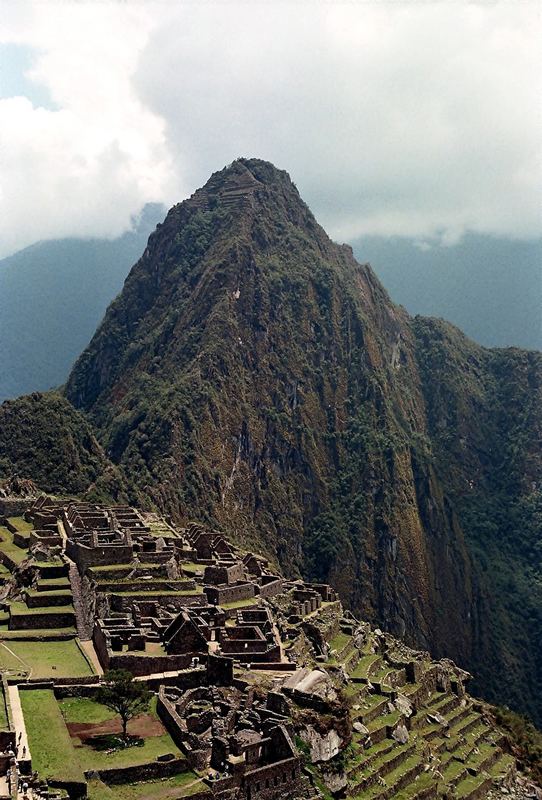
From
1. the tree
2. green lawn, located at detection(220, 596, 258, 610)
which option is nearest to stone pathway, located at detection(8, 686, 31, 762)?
the tree

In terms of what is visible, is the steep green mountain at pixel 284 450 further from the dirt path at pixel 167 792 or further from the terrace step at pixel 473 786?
the dirt path at pixel 167 792

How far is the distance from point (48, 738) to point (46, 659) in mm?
9804

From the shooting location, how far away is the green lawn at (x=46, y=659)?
120 feet

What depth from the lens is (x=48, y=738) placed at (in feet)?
96.4

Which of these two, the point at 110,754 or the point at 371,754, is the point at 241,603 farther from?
the point at 110,754

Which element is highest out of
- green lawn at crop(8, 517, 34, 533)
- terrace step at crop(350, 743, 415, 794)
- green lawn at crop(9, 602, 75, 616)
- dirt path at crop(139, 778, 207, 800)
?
green lawn at crop(8, 517, 34, 533)

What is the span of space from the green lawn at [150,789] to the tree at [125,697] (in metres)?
3.05

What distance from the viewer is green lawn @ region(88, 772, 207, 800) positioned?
26.9 m

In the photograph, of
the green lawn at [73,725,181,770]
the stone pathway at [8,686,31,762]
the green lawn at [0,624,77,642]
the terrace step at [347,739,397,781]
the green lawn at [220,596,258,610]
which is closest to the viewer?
the stone pathway at [8,686,31,762]

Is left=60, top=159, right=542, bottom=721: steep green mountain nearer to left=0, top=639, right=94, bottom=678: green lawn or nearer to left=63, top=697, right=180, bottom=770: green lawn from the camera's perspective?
left=0, top=639, right=94, bottom=678: green lawn

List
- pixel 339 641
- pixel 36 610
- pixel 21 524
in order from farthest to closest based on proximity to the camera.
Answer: pixel 21 524 < pixel 339 641 < pixel 36 610

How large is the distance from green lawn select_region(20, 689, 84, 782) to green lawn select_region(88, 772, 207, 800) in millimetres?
660

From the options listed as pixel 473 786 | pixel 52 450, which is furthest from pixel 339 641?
pixel 52 450

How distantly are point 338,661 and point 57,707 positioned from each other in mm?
20580
